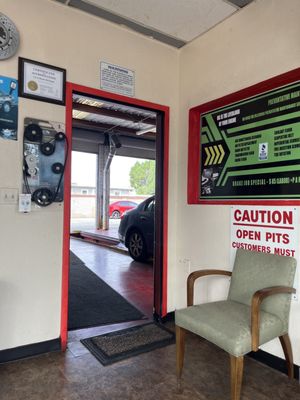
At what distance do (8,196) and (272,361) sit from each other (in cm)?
221

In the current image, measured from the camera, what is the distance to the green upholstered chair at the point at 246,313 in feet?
5.42

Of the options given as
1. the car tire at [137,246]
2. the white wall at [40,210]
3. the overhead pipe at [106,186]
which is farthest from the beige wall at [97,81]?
the overhead pipe at [106,186]

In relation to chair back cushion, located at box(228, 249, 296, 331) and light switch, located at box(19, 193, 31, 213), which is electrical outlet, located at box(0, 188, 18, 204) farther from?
chair back cushion, located at box(228, 249, 296, 331)

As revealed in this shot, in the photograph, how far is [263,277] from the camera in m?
2.06

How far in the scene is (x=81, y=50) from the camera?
249cm

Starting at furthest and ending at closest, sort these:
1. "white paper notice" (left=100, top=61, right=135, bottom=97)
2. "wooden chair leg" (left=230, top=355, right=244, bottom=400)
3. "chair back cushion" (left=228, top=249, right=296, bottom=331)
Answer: "white paper notice" (left=100, top=61, right=135, bottom=97) < "chair back cushion" (left=228, top=249, right=296, bottom=331) < "wooden chair leg" (left=230, top=355, right=244, bottom=400)

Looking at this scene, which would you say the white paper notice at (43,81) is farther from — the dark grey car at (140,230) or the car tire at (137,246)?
the car tire at (137,246)

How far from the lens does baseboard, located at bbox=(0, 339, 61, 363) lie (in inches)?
84.7

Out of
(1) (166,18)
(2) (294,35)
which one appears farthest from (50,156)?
(2) (294,35)

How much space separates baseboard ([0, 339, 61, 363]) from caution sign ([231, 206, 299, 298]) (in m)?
1.56

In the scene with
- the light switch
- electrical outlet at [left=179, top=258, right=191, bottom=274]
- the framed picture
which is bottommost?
electrical outlet at [left=179, top=258, right=191, bottom=274]

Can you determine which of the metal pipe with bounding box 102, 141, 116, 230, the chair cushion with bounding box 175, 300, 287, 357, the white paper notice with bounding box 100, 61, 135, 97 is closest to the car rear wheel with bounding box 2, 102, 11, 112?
the white paper notice with bounding box 100, 61, 135, 97

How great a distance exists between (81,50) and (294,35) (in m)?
1.60

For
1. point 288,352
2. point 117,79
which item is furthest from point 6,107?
point 288,352
